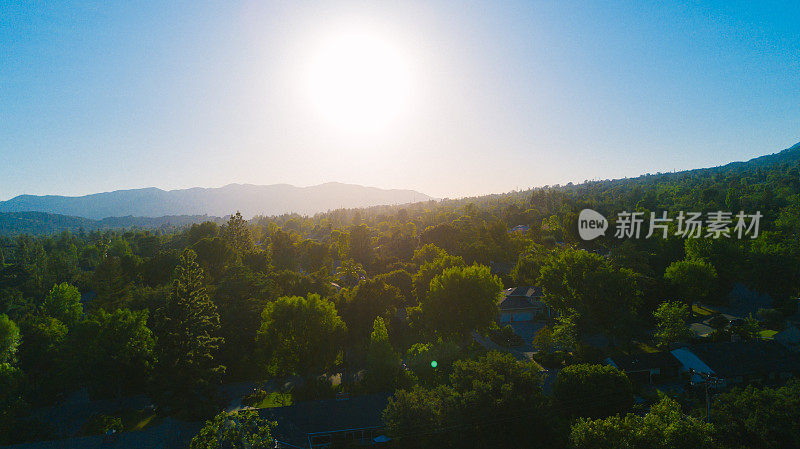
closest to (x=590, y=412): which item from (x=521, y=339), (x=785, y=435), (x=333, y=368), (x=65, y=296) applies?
(x=785, y=435)

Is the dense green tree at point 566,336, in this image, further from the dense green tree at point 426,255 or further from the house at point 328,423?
the dense green tree at point 426,255

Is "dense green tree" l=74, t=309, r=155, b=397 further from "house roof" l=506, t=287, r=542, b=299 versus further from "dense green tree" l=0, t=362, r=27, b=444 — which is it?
"house roof" l=506, t=287, r=542, b=299

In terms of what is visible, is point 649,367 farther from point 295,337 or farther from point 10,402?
point 10,402

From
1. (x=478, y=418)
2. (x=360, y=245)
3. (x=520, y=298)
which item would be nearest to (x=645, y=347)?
(x=520, y=298)

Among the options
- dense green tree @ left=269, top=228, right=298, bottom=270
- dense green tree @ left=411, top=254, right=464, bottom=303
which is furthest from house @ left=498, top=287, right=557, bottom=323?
dense green tree @ left=269, top=228, right=298, bottom=270

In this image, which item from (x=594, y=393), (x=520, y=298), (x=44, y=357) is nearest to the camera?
(x=594, y=393)

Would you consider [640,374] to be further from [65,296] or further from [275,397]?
[65,296]
